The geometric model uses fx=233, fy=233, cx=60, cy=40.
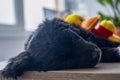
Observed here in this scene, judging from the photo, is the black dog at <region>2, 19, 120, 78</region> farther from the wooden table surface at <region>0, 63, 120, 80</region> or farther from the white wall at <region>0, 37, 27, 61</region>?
the white wall at <region>0, 37, 27, 61</region>

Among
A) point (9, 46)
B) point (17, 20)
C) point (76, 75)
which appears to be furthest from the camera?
point (17, 20)

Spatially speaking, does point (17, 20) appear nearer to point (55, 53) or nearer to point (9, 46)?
point (9, 46)

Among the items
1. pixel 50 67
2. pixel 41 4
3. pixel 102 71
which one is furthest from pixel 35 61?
pixel 41 4

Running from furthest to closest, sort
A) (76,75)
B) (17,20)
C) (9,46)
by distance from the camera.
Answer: (17,20)
(9,46)
(76,75)

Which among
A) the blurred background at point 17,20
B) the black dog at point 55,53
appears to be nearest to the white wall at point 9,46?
the blurred background at point 17,20

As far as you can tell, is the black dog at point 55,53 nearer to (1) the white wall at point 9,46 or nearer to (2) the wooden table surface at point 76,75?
(2) the wooden table surface at point 76,75

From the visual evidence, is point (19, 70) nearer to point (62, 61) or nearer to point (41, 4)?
point (62, 61)

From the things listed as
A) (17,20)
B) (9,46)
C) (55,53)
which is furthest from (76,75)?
(17,20)

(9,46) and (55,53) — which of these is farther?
(9,46)

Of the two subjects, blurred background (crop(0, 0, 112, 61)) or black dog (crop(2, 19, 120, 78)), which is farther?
blurred background (crop(0, 0, 112, 61))

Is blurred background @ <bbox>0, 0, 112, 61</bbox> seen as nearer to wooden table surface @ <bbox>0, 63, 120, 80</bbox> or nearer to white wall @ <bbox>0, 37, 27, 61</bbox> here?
white wall @ <bbox>0, 37, 27, 61</bbox>

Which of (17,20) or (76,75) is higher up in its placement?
(17,20)

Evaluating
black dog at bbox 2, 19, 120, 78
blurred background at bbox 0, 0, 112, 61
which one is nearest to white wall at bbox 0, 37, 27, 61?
blurred background at bbox 0, 0, 112, 61

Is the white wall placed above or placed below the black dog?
below
